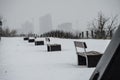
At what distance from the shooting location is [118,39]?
1890mm

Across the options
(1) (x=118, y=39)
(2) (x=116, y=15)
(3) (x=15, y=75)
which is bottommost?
(3) (x=15, y=75)

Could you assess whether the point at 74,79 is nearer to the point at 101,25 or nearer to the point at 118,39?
the point at 118,39

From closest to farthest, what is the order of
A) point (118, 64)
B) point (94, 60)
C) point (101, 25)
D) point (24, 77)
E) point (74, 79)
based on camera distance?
point (118, 64), point (74, 79), point (24, 77), point (94, 60), point (101, 25)

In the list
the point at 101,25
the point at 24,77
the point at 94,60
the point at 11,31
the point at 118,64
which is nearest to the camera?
the point at 118,64

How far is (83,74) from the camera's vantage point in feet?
16.7

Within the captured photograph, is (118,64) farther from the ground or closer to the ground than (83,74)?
farther from the ground

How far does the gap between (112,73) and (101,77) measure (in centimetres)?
9

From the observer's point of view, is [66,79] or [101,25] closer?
[66,79]

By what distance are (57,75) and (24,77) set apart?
0.70 metres

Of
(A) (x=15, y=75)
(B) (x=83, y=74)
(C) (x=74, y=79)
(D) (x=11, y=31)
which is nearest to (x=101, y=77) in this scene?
(C) (x=74, y=79)

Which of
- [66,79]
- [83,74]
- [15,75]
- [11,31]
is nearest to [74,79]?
[66,79]

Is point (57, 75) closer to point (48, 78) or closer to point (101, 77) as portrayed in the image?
point (48, 78)

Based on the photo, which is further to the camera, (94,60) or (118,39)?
(94,60)

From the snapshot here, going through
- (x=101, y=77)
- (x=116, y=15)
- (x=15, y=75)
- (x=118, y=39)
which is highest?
(x=116, y=15)
